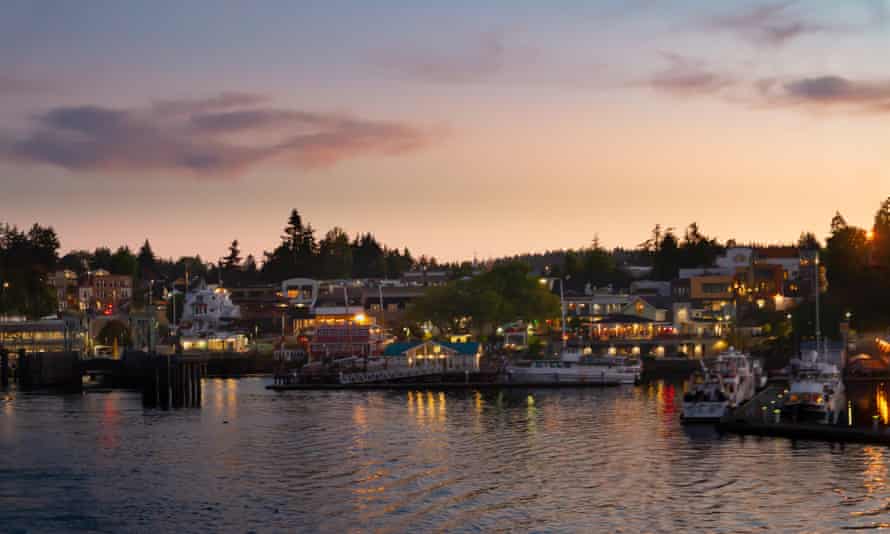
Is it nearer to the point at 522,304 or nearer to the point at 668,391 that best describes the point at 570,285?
the point at 522,304

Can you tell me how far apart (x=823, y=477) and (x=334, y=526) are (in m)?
24.3

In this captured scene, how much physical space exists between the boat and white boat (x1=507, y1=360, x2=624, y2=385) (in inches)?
1303

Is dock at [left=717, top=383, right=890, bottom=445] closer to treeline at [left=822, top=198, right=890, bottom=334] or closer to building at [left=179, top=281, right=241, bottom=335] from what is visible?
treeline at [left=822, top=198, right=890, bottom=334]

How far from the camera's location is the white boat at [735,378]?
276 ft

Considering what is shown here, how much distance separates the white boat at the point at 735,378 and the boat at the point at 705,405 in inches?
57.1

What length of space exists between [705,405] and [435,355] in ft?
173

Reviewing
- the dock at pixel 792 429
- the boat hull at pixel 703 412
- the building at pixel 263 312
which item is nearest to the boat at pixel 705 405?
the boat hull at pixel 703 412

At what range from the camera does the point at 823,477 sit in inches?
2126

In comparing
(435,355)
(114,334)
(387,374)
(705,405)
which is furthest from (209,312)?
(705,405)

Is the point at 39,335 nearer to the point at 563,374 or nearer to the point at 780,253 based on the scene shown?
the point at 563,374

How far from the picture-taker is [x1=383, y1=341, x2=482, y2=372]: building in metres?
125

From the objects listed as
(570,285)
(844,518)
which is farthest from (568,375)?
(570,285)

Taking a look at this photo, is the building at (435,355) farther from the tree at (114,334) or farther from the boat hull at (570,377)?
the tree at (114,334)

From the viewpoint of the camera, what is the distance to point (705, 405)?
76750mm
